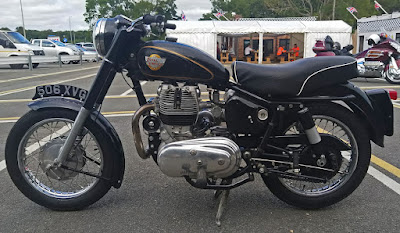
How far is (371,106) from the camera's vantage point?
2.68 meters

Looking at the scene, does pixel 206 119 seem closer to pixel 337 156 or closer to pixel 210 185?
pixel 210 185

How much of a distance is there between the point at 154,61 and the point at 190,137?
2.02ft

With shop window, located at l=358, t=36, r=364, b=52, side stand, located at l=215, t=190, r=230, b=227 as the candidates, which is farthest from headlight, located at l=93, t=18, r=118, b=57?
shop window, located at l=358, t=36, r=364, b=52

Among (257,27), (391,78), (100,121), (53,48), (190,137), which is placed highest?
(257,27)

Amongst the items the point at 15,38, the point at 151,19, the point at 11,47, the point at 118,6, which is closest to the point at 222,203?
the point at 151,19

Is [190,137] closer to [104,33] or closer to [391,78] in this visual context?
[104,33]

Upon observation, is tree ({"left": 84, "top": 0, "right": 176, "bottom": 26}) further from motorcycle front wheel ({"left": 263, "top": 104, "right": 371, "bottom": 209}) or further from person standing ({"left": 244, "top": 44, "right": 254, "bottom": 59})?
motorcycle front wheel ({"left": 263, "top": 104, "right": 371, "bottom": 209})

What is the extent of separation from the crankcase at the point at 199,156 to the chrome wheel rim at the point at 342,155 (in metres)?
0.53

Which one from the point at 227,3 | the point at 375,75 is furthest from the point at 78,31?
the point at 375,75

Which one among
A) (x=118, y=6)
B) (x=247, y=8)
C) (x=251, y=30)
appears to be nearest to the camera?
(x=251, y=30)

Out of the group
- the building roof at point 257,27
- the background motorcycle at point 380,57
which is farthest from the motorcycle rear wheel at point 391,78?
the building roof at point 257,27

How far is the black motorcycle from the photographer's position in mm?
2562

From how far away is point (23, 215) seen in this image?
9.22 ft

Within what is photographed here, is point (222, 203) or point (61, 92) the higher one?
point (61, 92)
